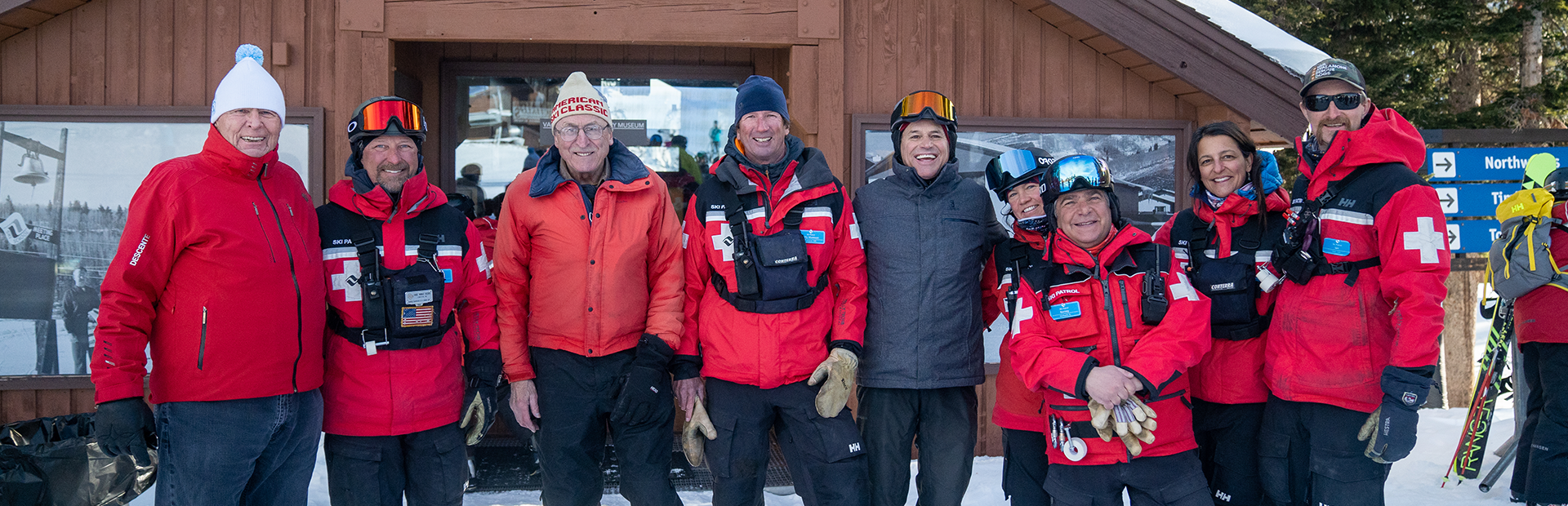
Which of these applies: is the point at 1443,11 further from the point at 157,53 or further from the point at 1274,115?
the point at 157,53

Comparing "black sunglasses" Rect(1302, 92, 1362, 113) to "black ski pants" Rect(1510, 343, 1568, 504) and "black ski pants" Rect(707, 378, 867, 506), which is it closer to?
"black ski pants" Rect(707, 378, 867, 506)

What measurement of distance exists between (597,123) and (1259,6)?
9.88m

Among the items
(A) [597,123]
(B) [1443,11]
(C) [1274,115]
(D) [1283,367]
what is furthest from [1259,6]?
(A) [597,123]

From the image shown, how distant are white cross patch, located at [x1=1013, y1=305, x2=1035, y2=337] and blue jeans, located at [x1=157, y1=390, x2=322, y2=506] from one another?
7.70 feet

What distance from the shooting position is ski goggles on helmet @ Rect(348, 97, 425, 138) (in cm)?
301

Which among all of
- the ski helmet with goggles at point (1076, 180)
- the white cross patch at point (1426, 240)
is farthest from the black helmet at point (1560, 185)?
the ski helmet with goggles at point (1076, 180)

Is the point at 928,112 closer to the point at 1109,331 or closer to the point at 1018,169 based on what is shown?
the point at 1018,169

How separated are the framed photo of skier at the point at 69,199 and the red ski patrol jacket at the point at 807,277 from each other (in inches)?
109

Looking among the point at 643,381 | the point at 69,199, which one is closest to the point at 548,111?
the point at 69,199

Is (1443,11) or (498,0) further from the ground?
(1443,11)

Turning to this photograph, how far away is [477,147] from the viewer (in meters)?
6.04

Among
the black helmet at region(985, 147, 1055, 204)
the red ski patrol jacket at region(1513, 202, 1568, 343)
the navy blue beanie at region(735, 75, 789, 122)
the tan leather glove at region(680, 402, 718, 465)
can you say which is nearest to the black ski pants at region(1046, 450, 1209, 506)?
the black helmet at region(985, 147, 1055, 204)

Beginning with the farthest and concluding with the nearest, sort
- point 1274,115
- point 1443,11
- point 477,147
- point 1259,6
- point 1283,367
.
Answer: point 1259,6, point 1443,11, point 477,147, point 1274,115, point 1283,367

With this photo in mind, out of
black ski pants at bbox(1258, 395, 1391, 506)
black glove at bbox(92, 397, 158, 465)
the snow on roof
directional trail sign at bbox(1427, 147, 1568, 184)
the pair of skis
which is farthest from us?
directional trail sign at bbox(1427, 147, 1568, 184)
